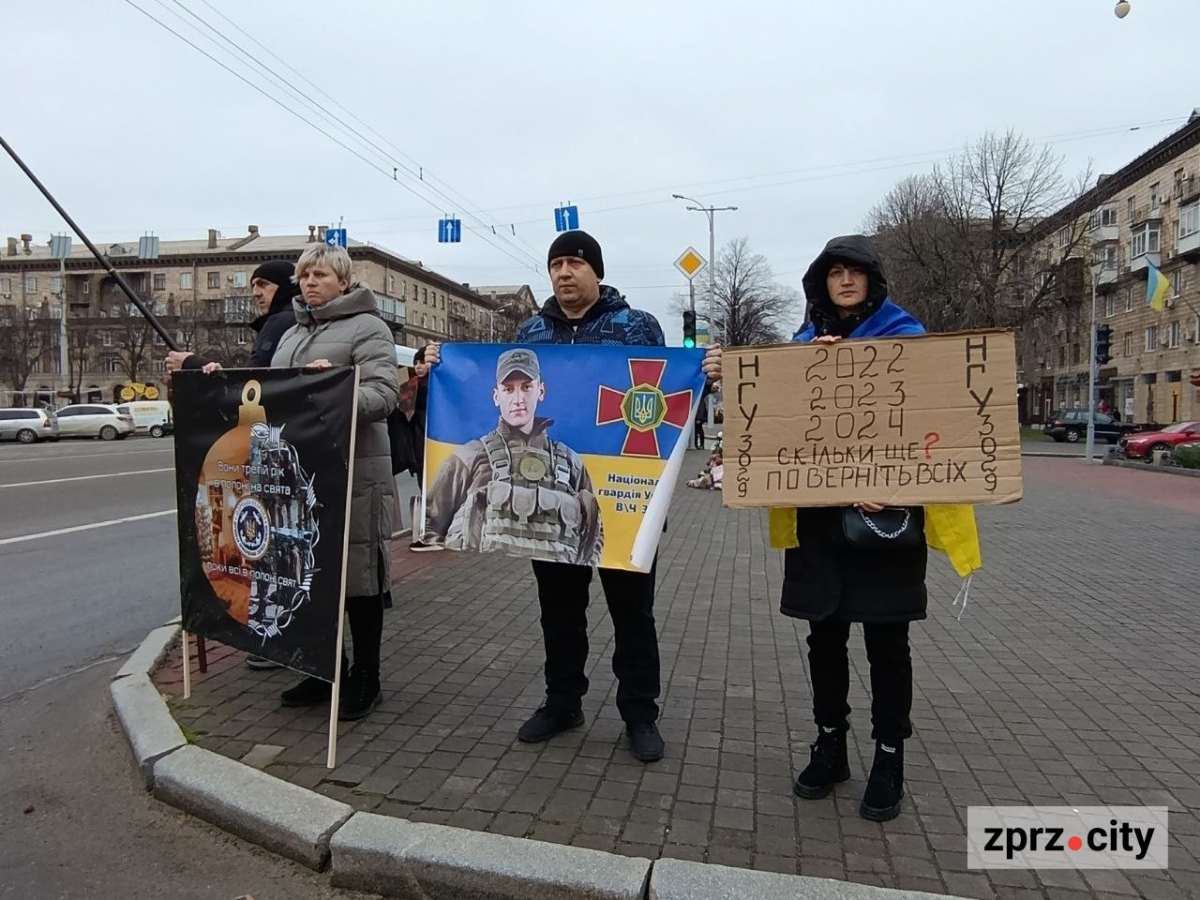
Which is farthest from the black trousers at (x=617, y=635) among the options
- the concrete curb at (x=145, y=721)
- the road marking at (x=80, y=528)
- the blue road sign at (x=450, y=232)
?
the blue road sign at (x=450, y=232)

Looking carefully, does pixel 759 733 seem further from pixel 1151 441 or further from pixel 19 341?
pixel 19 341

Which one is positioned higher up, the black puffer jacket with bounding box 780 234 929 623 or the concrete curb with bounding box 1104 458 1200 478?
the black puffer jacket with bounding box 780 234 929 623

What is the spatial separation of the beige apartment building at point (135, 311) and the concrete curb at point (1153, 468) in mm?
43700

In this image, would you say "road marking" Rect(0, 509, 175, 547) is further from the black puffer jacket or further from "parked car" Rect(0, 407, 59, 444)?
"parked car" Rect(0, 407, 59, 444)

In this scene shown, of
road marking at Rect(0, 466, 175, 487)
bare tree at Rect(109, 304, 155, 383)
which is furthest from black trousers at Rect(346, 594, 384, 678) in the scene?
bare tree at Rect(109, 304, 155, 383)

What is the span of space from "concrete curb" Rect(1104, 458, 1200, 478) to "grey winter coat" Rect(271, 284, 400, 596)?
67.9ft

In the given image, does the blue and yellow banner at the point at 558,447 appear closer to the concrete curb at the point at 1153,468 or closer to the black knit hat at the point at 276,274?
the black knit hat at the point at 276,274

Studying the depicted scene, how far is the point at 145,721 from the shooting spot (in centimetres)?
362

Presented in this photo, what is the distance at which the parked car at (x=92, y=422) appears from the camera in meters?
37.5

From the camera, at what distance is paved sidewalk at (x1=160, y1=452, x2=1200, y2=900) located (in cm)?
272

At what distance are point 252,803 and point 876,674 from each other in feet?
7.83

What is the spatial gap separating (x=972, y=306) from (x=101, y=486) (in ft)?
120

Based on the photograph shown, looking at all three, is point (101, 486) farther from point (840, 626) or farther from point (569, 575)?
point (840, 626)

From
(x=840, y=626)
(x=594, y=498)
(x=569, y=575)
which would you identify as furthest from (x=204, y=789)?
(x=840, y=626)
